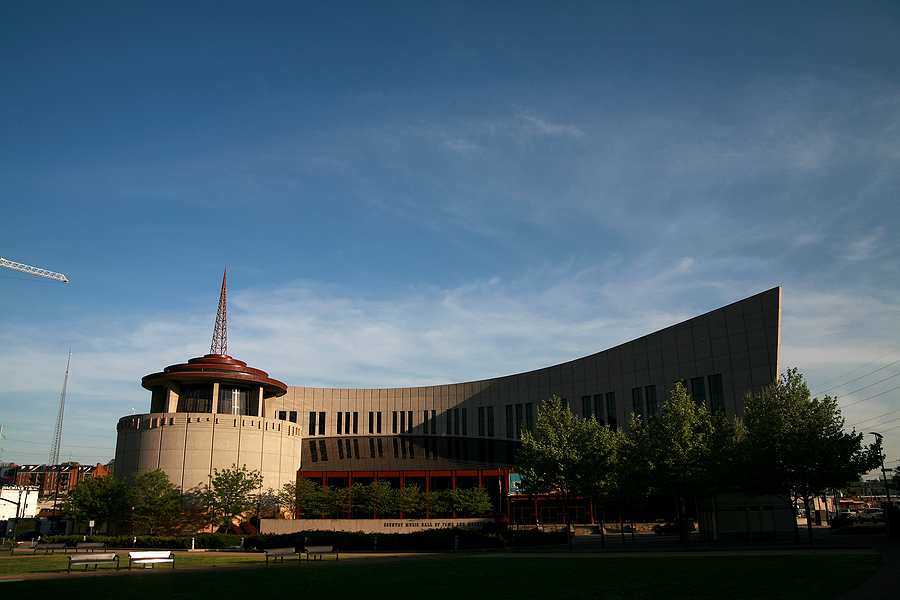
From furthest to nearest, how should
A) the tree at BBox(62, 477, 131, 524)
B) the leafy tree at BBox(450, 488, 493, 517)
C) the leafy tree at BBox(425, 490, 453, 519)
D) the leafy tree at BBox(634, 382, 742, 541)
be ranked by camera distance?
the leafy tree at BBox(425, 490, 453, 519) → the leafy tree at BBox(450, 488, 493, 517) → the tree at BBox(62, 477, 131, 524) → the leafy tree at BBox(634, 382, 742, 541)

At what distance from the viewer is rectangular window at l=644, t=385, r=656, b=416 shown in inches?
2933

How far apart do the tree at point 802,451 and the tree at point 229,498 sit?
4564 cm

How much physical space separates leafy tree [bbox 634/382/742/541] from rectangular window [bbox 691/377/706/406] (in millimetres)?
23183

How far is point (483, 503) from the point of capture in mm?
62688

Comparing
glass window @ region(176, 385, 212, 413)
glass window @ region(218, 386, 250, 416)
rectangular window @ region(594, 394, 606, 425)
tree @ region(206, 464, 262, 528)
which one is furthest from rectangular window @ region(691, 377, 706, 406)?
glass window @ region(176, 385, 212, 413)

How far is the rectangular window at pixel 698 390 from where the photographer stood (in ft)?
227

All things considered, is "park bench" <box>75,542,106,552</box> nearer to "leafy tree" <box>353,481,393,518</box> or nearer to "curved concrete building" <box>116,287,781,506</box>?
"curved concrete building" <box>116,287,781,506</box>

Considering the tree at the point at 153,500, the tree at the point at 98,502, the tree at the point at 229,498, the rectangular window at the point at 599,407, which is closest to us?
the tree at the point at 153,500

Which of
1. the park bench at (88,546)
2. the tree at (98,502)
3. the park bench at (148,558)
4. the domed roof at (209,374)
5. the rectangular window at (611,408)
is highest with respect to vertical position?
the domed roof at (209,374)

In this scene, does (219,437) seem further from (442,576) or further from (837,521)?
(837,521)

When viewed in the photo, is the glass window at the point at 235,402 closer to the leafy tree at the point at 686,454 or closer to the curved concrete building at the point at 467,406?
the curved concrete building at the point at 467,406

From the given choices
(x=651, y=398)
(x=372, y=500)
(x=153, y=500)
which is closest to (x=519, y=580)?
Result: (x=372, y=500)

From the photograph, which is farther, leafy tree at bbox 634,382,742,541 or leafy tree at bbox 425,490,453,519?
leafy tree at bbox 425,490,453,519

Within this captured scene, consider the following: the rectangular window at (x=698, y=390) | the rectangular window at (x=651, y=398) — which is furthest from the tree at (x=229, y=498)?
the rectangular window at (x=698, y=390)
